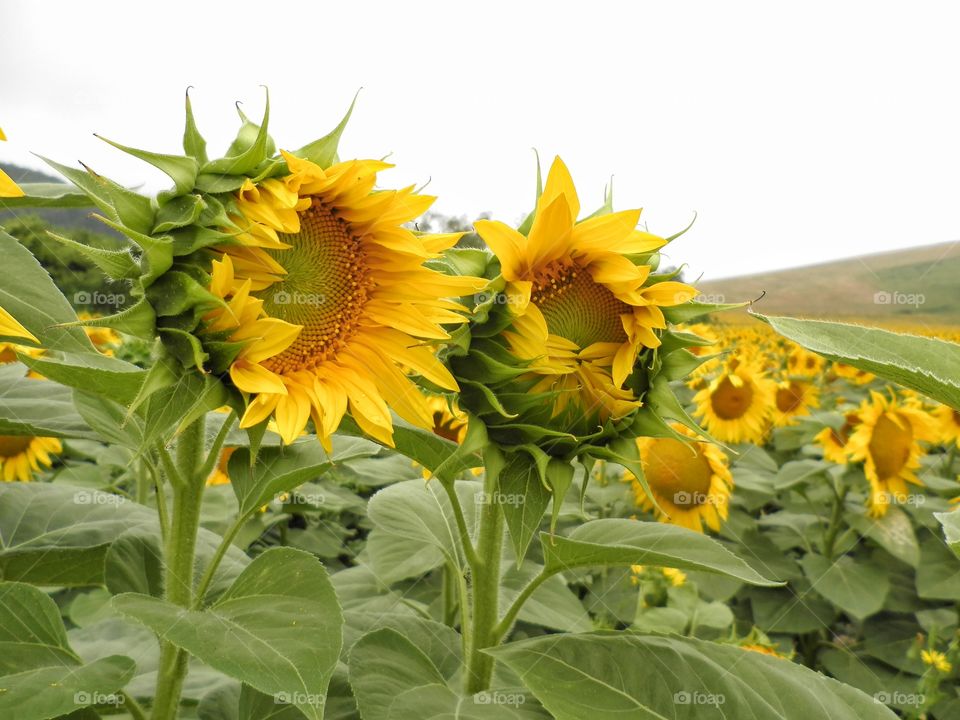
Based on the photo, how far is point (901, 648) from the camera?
266 cm

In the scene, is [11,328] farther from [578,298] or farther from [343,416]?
[578,298]

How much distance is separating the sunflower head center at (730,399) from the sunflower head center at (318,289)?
240cm

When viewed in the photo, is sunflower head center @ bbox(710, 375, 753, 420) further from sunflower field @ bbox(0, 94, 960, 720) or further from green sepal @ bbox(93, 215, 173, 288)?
green sepal @ bbox(93, 215, 173, 288)

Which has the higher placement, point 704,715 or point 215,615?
point 215,615

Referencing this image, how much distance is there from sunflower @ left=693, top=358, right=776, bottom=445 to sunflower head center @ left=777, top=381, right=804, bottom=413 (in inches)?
7.8

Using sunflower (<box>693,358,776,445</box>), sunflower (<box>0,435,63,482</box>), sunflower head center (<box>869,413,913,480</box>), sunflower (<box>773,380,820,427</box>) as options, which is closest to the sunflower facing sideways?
sunflower (<box>0,435,63,482</box>)

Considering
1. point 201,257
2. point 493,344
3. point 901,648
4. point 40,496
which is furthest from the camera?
point 901,648

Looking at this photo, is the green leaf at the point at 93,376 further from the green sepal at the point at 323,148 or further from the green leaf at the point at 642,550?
the green leaf at the point at 642,550

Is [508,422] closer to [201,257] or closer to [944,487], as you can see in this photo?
[201,257]

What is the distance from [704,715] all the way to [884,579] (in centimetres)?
201

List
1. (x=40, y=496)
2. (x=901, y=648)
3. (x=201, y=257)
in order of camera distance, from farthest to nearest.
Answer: (x=901, y=648), (x=40, y=496), (x=201, y=257)

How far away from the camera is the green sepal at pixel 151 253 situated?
2.91ft

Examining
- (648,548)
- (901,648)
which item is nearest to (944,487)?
(901,648)

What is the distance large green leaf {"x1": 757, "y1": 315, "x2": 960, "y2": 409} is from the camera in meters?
0.85
